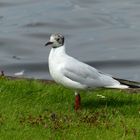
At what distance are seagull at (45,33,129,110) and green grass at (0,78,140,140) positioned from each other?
A: 1.05 ft

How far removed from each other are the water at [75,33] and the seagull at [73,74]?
15.4 feet

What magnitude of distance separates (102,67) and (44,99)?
5877 mm

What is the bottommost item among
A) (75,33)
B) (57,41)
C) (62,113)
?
(75,33)

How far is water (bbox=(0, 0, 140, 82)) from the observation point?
630 inches

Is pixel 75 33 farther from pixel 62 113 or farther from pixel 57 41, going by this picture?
pixel 62 113

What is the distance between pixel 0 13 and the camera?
21.0m

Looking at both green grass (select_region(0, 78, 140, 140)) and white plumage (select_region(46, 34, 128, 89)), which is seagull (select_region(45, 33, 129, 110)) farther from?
green grass (select_region(0, 78, 140, 140))

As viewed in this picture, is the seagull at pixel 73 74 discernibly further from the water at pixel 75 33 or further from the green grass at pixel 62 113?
the water at pixel 75 33

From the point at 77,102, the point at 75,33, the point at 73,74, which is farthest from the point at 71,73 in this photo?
the point at 75,33

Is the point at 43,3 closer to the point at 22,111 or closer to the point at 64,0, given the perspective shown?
the point at 64,0

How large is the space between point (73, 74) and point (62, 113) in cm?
58

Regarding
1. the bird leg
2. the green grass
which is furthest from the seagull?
the green grass

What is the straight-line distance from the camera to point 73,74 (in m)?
9.65

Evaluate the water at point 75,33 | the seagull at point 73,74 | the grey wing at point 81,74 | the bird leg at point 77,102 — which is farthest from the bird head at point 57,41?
the water at point 75,33
